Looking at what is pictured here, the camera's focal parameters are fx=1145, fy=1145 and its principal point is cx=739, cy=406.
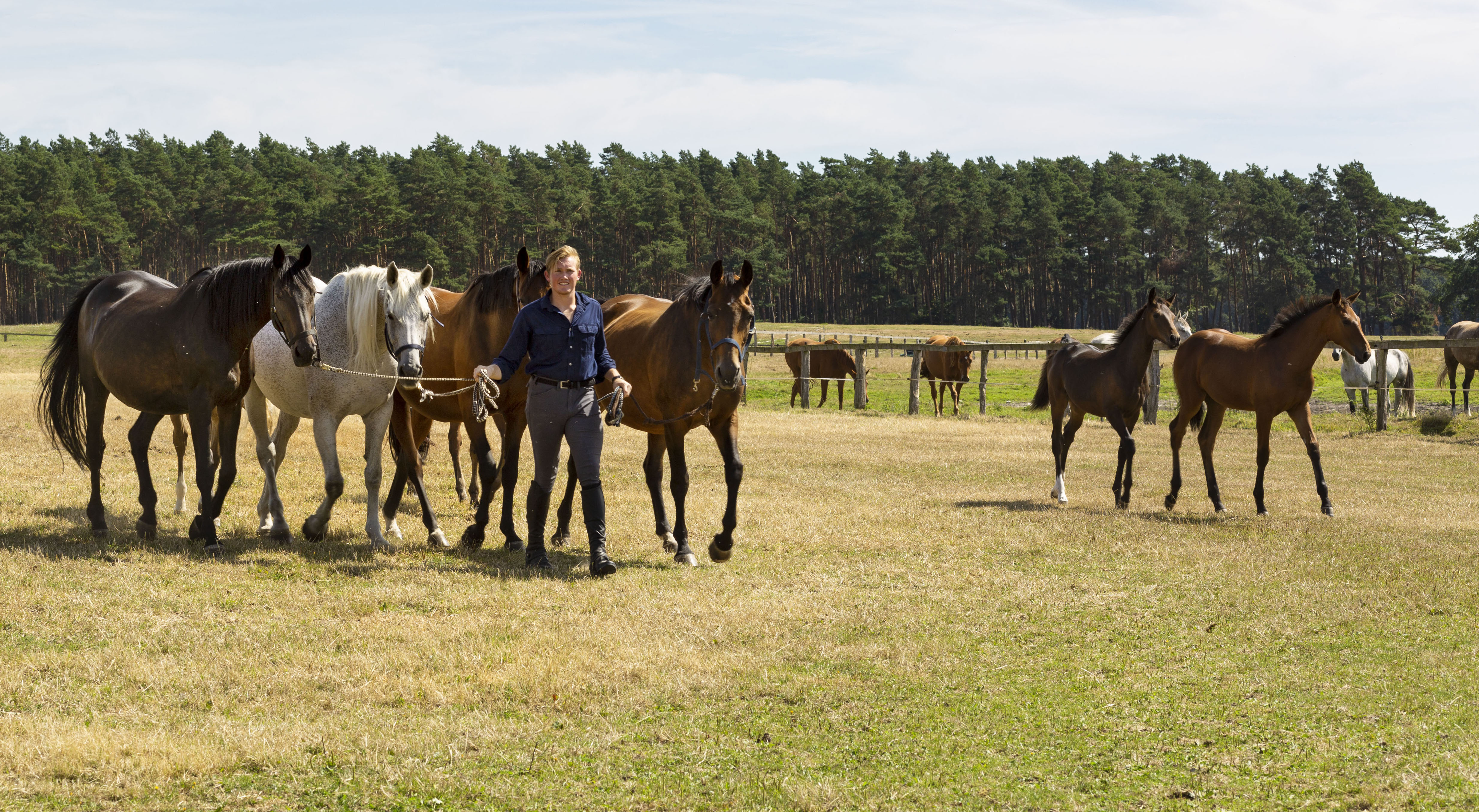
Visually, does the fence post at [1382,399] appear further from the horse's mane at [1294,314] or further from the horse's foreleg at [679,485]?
the horse's foreleg at [679,485]

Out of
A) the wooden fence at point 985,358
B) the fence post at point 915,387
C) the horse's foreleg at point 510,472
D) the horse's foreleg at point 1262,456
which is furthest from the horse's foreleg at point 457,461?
the fence post at point 915,387

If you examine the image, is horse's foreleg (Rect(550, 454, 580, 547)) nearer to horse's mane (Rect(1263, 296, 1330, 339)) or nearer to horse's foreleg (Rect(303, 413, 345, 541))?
horse's foreleg (Rect(303, 413, 345, 541))

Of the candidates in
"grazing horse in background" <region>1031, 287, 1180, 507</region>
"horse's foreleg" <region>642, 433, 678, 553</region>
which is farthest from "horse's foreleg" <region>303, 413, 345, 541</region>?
"grazing horse in background" <region>1031, 287, 1180, 507</region>

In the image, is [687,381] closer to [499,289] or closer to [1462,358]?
[499,289]

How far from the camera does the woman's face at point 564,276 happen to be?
714 cm

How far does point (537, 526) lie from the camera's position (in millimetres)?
7559

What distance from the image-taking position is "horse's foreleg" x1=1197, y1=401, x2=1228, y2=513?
36.7 ft

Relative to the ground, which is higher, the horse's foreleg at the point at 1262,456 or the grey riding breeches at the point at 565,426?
the grey riding breeches at the point at 565,426

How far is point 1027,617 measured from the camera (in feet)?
21.9

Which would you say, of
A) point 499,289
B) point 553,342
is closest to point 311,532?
point 499,289

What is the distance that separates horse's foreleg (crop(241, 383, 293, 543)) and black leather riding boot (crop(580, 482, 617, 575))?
8.37ft

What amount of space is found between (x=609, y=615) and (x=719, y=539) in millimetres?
1760

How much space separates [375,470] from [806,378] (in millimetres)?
20304

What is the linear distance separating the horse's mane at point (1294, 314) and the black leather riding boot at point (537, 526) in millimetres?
7968
